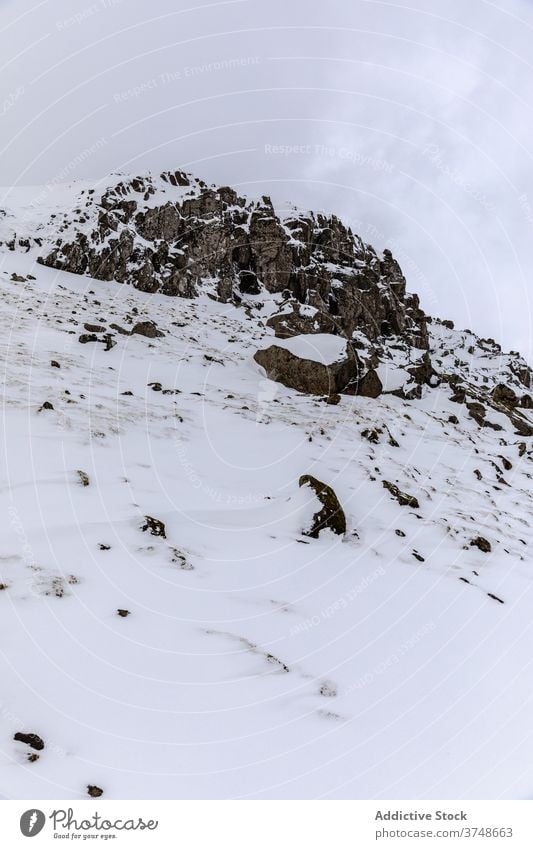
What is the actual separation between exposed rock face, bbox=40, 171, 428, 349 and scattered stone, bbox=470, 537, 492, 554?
91.5 ft

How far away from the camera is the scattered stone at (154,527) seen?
5.40m

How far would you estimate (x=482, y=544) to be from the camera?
7.23 meters

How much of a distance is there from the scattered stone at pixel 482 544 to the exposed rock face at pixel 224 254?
91.5ft

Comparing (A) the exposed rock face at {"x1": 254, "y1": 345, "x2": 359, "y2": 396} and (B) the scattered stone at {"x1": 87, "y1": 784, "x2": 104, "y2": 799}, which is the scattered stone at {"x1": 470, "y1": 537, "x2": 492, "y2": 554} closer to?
(B) the scattered stone at {"x1": 87, "y1": 784, "x2": 104, "y2": 799}

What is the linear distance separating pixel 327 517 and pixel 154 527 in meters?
2.76

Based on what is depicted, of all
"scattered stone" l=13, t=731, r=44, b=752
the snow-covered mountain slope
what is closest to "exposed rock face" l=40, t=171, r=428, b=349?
the snow-covered mountain slope

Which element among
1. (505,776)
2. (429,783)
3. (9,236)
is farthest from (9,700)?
(9,236)

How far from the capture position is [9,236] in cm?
3341

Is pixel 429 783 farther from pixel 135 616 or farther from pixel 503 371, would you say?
pixel 503 371

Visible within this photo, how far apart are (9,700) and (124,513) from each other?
8.77 ft

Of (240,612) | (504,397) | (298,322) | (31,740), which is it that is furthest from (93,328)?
(504,397)

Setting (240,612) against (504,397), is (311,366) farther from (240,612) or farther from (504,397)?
(504,397)

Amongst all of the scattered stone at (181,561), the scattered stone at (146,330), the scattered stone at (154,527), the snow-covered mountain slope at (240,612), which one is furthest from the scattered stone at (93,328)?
the scattered stone at (181,561)

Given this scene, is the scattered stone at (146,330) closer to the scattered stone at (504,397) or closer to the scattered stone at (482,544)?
the scattered stone at (482,544)
